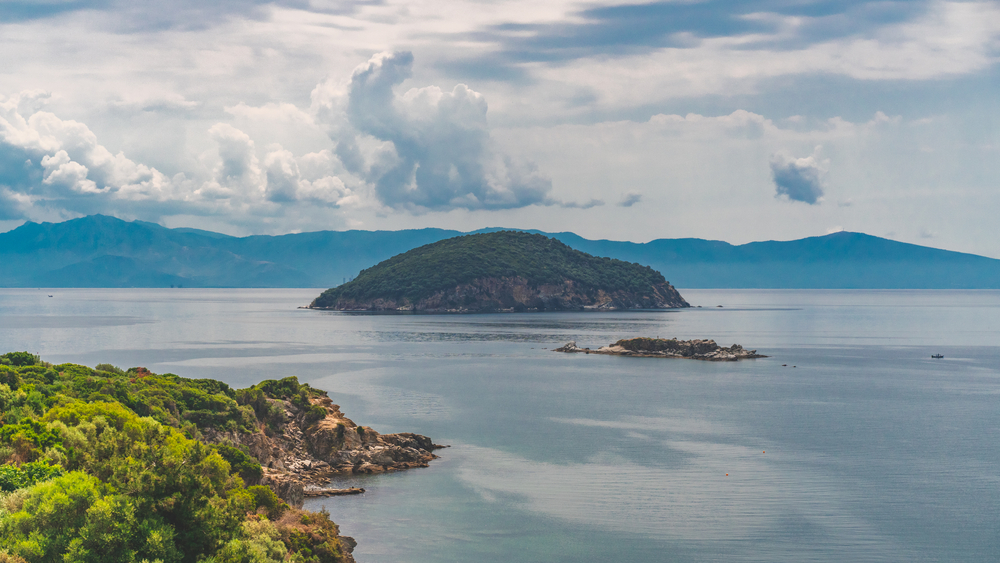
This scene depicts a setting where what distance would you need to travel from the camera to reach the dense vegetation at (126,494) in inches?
786

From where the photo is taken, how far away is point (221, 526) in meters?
22.1

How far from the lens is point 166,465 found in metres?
21.5

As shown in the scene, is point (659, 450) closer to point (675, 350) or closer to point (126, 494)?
point (126, 494)

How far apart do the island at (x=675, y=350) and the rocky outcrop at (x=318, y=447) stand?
231 ft

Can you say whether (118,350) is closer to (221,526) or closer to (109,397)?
(109,397)

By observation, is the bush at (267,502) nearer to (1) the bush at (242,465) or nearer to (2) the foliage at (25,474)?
(1) the bush at (242,465)

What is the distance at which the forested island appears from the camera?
66.1 ft

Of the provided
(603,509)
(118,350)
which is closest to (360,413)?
(603,509)

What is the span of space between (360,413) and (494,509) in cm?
2838

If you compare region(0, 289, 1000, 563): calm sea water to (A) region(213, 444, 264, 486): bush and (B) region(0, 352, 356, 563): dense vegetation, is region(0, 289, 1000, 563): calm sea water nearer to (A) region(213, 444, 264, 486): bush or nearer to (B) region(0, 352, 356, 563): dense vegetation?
(A) region(213, 444, 264, 486): bush

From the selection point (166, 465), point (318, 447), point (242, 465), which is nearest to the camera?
point (166, 465)

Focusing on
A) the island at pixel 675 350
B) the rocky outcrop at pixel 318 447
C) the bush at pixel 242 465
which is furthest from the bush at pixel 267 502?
the island at pixel 675 350

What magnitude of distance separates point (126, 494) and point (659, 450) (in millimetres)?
36100

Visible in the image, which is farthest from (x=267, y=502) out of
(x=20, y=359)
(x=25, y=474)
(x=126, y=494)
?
(x=20, y=359)
